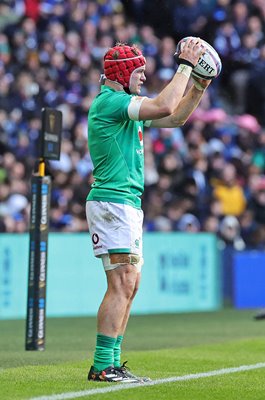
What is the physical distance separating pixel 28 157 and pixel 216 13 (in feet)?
22.7

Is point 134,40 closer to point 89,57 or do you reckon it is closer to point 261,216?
point 89,57

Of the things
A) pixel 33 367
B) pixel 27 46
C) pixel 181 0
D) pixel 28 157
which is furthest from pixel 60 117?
pixel 181 0

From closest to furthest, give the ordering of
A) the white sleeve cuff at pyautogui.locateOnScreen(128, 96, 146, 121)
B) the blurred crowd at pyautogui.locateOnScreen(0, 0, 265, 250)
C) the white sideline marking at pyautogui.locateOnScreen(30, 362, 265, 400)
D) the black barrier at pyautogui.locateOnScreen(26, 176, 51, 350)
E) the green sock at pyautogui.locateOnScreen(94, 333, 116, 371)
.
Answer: the white sideline marking at pyautogui.locateOnScreen(30, 362, 265, 400)
the white sleeve cuff at pyautogui.locateOnScreen(128, 96, 146, 121)
the green sock at pyautogui.locateOnScreen(94, 333, 116, 371)
the black barrier at pyautogui.locateOnScreen(26, 176, 51, 350)
the blurred crowd at pyautogui.locateOnScreen(0, 0, 265, 250)

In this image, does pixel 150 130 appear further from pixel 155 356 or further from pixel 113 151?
pixel 113 151

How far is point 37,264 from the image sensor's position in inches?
417

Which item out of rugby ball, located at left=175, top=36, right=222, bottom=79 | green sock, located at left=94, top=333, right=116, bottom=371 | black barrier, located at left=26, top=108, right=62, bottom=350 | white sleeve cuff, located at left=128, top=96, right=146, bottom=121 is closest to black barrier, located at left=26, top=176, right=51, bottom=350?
black barrier, located at left=26, top=108, right=62, bottom=350

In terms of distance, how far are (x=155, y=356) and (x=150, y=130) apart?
1013cm

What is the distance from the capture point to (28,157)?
1730cm

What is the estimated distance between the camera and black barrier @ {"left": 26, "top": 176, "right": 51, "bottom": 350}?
1054cm

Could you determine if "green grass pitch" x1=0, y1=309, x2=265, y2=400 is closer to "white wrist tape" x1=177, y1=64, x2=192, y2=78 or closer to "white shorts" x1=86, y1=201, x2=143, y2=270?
"white shorts" x1=86, y1=201, x2=143, y2=270

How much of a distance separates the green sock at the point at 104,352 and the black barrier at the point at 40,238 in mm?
2983

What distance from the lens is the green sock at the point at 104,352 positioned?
757cm

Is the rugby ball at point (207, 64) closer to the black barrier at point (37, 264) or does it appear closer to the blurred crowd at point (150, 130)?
the black barrier at point (37, 264)

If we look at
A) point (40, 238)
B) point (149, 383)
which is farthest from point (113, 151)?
point (40, 238)
